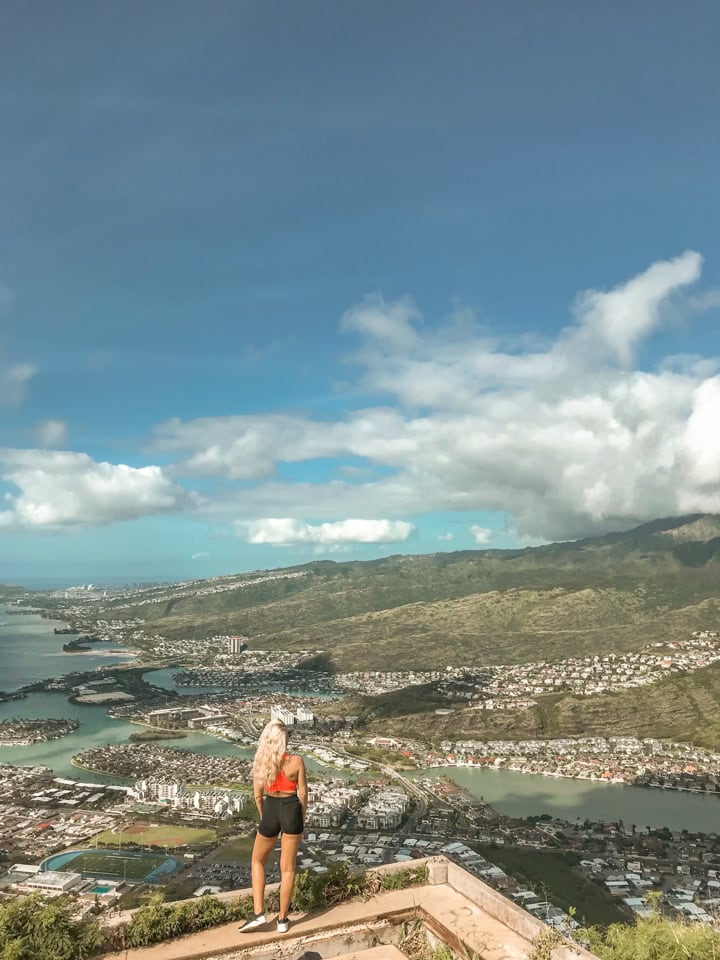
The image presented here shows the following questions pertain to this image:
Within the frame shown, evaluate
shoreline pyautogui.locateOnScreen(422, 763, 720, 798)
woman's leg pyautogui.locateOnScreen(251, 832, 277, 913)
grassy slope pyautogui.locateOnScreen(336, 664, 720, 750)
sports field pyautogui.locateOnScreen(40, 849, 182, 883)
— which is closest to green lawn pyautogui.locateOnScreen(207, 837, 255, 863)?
sports field pyautogui.locateOnScreen(40, 849, 182, 883)

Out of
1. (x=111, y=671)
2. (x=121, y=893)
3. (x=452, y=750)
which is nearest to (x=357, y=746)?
(x=452, y=750)

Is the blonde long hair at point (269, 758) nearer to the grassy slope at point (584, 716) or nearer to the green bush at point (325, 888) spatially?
the green bush at point (325, 888)

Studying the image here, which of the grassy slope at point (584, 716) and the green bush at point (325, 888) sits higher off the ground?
the green bush at point (325, 888)

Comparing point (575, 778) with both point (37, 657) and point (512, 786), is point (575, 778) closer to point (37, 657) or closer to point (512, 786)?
point (512, 786)

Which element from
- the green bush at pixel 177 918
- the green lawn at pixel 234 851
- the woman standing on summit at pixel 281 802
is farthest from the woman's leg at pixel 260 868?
the green lawn at pixel 234 851

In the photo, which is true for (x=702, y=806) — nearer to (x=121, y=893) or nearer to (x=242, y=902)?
(x=121, y=893)

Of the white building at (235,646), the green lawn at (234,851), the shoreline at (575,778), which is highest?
the green lawn at (234,851)

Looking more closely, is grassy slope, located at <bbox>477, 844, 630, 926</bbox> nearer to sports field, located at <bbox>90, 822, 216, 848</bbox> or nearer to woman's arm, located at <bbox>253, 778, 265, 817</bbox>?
sports field, located at <bbox>90, 822, 216, 848</bbox>
